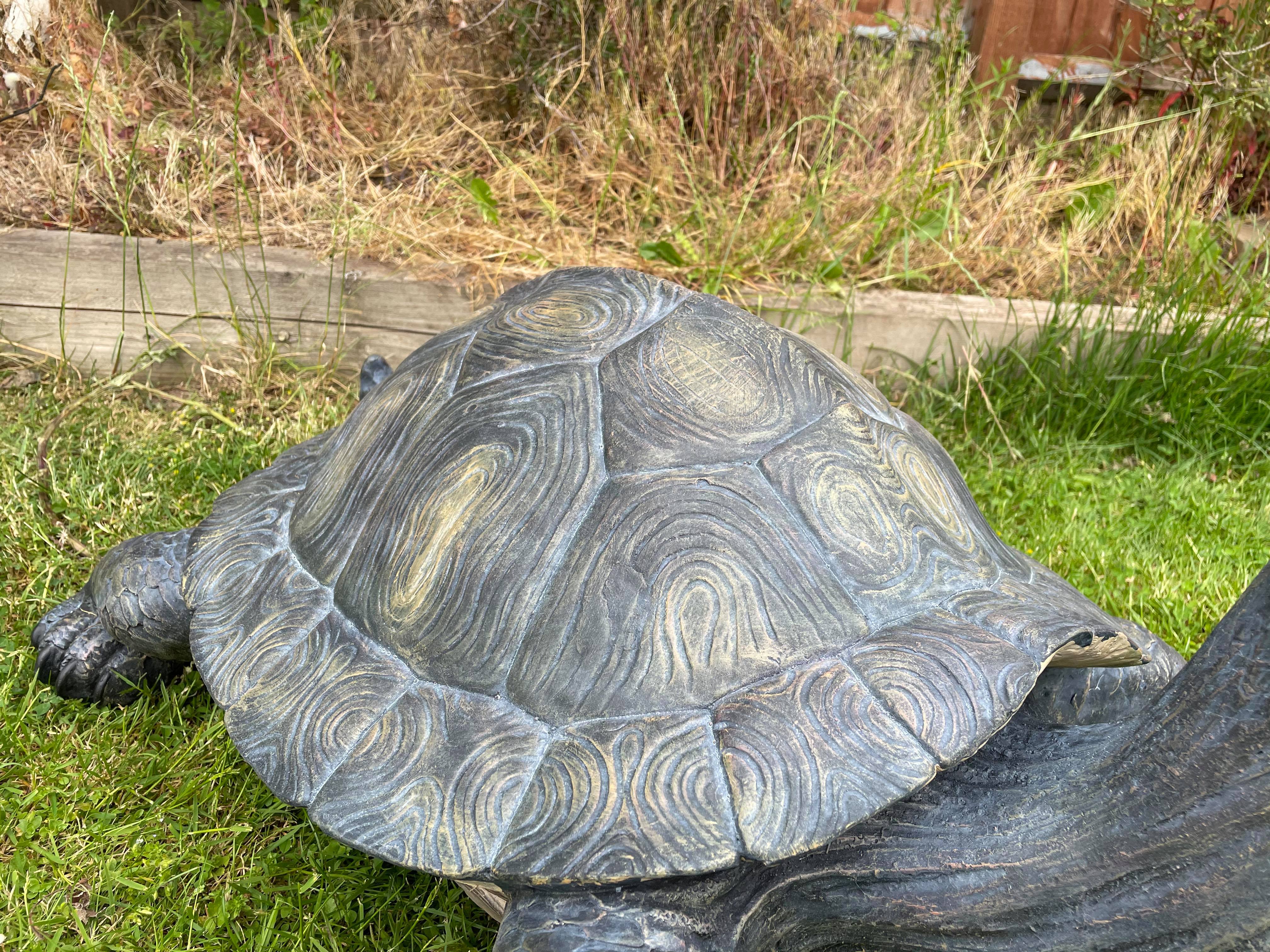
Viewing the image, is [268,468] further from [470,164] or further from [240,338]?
[470,164]

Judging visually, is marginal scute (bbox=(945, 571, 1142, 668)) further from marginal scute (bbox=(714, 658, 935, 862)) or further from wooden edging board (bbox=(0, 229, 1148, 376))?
wooden edging board (bbox=(0, 229, 1148, 376))

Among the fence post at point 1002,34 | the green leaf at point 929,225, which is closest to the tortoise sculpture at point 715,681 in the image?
the green leaf at point 929,225

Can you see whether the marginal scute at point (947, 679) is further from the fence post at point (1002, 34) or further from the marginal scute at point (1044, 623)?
the fence post at point (1002, 34)

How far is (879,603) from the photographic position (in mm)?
1405

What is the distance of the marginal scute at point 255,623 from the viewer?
163 cm

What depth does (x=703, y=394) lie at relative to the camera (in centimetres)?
157

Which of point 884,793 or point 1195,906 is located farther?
point 884,793

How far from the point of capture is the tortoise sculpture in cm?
119

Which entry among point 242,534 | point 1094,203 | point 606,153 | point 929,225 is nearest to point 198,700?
point 242,534

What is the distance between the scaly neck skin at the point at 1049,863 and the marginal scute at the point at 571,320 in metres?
0.87

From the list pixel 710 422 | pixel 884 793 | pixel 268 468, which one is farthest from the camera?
pixel 268 468

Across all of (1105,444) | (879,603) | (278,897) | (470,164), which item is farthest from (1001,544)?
(470,164)

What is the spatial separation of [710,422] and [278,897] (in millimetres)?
1162

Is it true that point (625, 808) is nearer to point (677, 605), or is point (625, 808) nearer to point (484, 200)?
point (677, 605)
